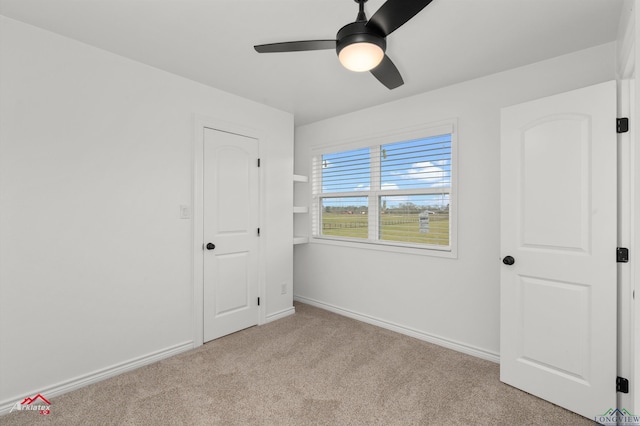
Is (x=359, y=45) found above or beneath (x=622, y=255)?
above

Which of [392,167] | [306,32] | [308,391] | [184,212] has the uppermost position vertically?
[306,32]

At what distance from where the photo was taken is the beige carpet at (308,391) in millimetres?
1880

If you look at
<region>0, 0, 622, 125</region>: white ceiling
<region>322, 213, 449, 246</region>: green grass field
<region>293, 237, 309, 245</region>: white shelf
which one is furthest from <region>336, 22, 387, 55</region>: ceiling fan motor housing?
<region>293, 237, 309, 245</region>: white shelf

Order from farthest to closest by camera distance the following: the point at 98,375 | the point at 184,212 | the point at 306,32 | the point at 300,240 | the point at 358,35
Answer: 1. the point at 300,240
2. the point at 184,212
3. the point at 98,375
4. the point at 306,32
5. the point at 358,35

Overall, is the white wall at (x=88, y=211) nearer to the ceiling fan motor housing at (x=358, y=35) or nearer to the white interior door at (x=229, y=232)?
the white interior door at (x=229, y=232)

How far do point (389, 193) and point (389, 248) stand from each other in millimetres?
601

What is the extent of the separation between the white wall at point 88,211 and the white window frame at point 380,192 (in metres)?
1.56

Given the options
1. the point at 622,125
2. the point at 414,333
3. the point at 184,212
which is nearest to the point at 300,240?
the point at 184,212

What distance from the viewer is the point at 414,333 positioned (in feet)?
10.0

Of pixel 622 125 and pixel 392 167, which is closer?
pixel 622 125

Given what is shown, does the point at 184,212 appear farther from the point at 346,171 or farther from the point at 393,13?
the point at 393,13

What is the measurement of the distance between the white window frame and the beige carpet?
36.6 inches

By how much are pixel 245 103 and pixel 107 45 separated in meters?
1.26

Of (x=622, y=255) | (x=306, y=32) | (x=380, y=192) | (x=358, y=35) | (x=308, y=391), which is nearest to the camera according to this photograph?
(x=358, y=35)
